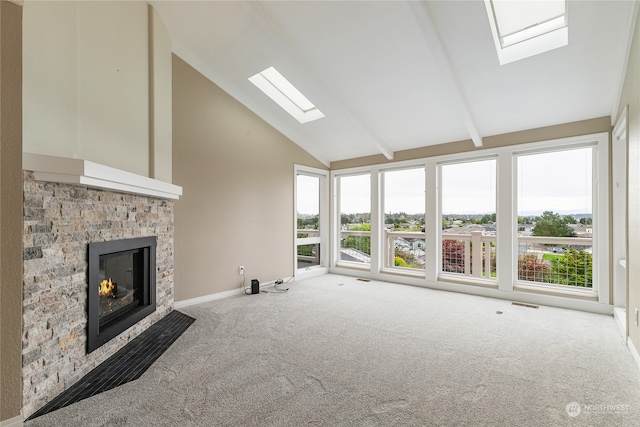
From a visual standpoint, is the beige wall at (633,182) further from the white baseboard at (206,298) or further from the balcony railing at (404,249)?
the white baseboard at (206,298)

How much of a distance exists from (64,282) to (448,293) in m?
4.52

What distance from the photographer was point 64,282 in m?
1.88

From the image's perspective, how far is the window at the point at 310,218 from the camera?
539cm

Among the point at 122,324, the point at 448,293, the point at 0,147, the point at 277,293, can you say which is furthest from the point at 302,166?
the point at 0,147

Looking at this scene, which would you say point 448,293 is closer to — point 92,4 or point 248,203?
point 248,203

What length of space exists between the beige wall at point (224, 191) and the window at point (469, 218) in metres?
2.74

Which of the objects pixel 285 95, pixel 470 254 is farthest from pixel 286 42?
pixel 470 254

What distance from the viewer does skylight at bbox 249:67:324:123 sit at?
405 cm

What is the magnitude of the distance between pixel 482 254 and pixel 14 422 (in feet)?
17.1

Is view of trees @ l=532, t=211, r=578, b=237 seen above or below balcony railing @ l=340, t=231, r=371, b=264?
above

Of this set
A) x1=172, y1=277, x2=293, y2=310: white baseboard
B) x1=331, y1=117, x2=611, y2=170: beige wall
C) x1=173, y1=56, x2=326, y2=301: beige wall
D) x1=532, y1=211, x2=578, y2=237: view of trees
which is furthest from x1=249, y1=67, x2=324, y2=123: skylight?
x1=532, y1=211, x2=578, y2=237: view of trees

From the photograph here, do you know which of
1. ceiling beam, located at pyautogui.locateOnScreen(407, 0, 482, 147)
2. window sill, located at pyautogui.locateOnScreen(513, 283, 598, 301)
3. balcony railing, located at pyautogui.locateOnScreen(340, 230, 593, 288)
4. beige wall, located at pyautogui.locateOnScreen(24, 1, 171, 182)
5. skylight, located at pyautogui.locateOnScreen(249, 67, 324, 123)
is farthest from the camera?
skylight, located at pyautogui.locateOnScreen(249, 67, 324, 123)

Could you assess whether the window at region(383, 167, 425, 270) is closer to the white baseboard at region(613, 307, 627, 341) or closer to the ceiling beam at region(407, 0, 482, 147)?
the ceiling beam at region(407, 0, 482, 147)

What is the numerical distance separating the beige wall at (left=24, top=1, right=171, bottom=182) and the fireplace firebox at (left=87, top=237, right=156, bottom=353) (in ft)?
2.57
